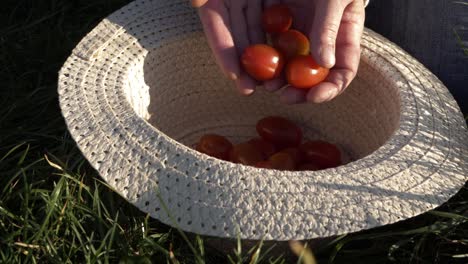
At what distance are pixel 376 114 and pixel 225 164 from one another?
661 millimetres

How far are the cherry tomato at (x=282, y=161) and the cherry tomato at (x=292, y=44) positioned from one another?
0.27m

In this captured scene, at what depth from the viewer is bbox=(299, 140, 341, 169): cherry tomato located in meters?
2.06

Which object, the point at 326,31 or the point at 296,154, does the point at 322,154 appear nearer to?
the point at 296,154

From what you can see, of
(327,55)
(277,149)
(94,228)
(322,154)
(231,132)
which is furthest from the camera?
(231,132)

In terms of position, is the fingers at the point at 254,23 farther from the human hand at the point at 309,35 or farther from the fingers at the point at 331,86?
the fingers at the point at 331,86

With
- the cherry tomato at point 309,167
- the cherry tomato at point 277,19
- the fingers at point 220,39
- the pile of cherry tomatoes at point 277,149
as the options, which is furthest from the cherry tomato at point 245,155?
the cherry tomato at point 277,19

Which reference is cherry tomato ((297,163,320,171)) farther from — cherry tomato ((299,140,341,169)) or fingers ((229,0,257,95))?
fingers ((229,0,257,95))

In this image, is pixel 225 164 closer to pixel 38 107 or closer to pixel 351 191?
pixel 351 191

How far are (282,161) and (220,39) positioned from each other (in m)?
0.37

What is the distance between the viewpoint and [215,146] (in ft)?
6.89

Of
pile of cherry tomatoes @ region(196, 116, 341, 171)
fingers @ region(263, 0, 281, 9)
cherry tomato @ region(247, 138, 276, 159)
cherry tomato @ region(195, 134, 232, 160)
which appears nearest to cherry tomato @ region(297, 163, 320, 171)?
pile of cherry tomatoes @ region(196, 116, 341, 171)

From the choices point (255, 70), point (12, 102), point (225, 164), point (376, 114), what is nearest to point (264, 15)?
point (255, 70)

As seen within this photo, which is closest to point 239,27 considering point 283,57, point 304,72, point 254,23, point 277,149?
point 254,23

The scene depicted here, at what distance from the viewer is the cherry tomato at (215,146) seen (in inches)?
82.2
